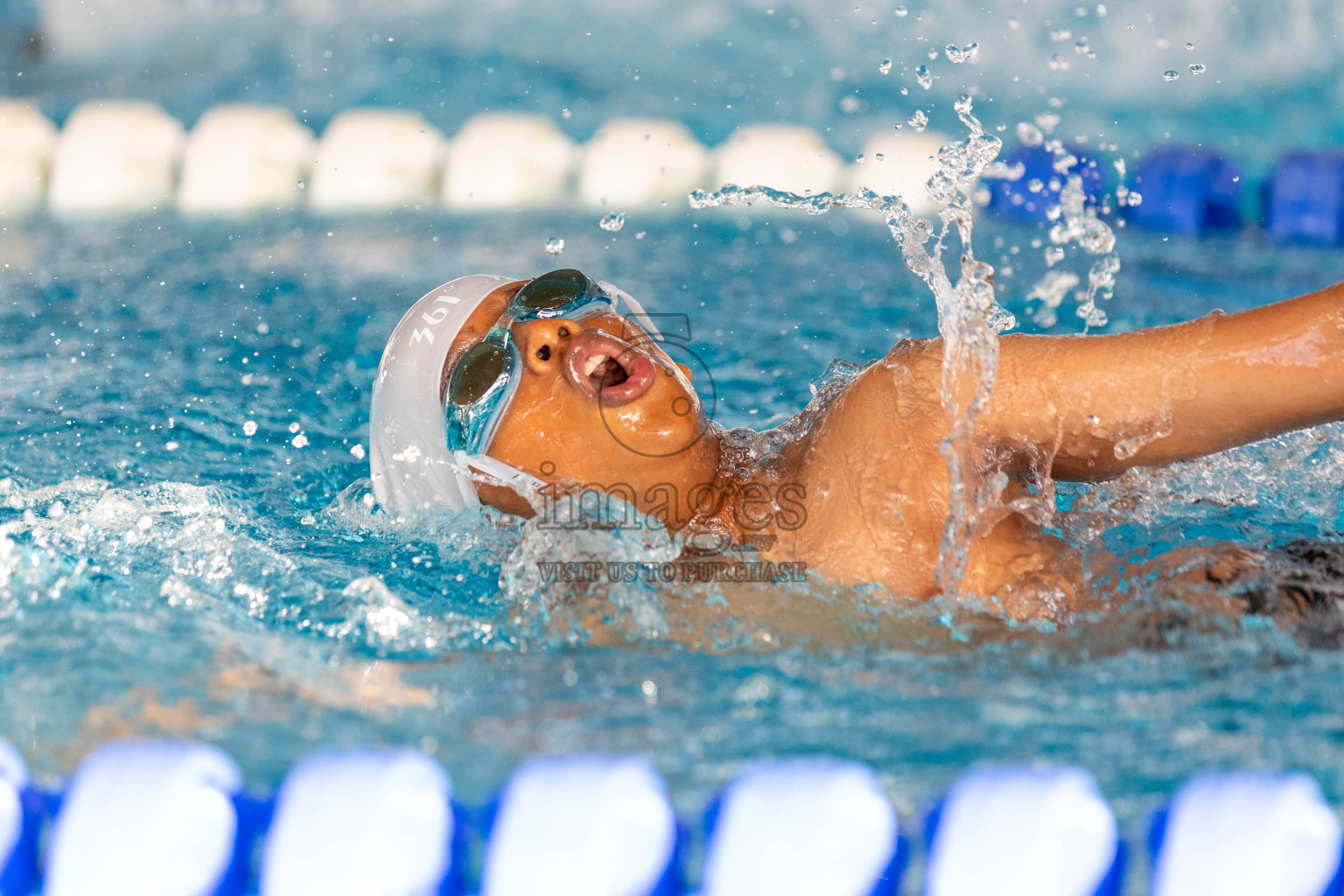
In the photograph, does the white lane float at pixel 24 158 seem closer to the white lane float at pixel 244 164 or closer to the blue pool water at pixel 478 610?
the white lane float at pixel 244 164

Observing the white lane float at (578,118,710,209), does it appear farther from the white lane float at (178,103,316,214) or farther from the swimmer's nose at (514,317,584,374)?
the swimmer's nose at (514,317,584,374)

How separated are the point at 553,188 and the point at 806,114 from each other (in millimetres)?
2203

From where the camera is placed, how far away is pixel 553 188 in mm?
4918

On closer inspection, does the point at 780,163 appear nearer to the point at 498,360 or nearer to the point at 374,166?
the point at 374,166

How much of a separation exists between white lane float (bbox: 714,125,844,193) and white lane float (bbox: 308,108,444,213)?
1.28 meters

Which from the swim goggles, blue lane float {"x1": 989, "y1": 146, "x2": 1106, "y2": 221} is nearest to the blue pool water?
the swim goggles

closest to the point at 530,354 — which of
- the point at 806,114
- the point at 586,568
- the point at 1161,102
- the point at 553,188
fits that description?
the point at 586,568

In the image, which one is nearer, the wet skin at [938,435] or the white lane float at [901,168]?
the wet skin at [938,435]

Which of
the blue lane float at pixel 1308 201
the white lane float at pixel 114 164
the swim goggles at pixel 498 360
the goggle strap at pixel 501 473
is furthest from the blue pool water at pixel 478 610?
the white lane float at pixel 114 164

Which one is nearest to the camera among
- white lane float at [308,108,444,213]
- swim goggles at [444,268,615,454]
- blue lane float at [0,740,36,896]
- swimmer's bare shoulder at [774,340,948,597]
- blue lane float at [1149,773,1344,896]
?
blue lane float at [1149,773,1344,896]

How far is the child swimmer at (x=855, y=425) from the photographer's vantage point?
154cm

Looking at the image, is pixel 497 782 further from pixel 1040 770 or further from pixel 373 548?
pixel 373 548

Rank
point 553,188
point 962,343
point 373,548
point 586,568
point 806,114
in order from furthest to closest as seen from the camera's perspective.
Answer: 1. point 806,114
2. point 553,188
3. point 373,548
4. point 586,568
5. point 962,343

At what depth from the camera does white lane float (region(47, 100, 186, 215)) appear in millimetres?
4762
